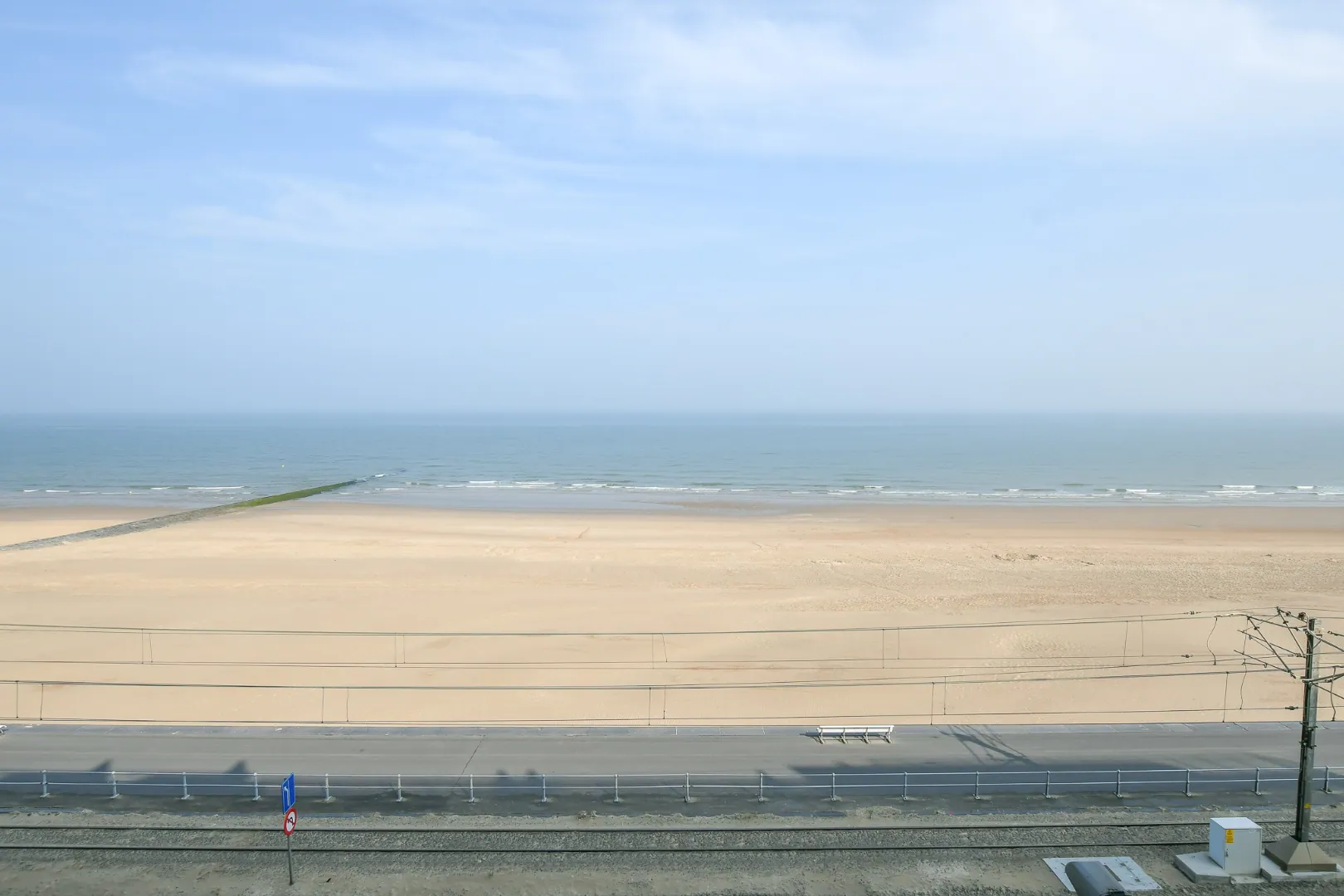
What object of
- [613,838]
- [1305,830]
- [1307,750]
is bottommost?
[613,838]

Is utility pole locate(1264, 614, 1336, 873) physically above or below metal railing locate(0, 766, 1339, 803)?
above

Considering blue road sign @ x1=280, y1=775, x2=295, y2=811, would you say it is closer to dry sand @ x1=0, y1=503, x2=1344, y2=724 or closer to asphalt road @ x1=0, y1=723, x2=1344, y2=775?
asphalt road @ x1=0, y1=723, x2=1344, y2=775

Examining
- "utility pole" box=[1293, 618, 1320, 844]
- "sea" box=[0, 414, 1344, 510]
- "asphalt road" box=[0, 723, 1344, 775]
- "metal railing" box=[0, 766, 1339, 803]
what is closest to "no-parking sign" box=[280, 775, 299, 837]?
"metal railing" box=[0, 766, 1339, 803]

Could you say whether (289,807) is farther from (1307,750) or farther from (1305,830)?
(1305,830)

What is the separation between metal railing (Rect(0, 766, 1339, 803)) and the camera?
51.8 feet

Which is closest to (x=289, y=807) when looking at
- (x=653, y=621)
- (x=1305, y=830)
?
(x=1305, y=830)

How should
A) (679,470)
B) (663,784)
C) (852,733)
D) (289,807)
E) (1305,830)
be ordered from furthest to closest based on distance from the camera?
1. (679,470)
2. (852,733)
3. (663,784)
4. (1305,830)
5. (289,807)

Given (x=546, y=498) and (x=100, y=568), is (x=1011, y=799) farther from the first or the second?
(x=546, y=498)

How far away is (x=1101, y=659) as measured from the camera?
25188mm

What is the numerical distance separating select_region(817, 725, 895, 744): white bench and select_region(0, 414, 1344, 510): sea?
145ft

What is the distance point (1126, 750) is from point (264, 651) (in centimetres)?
2382

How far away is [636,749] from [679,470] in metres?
75.2

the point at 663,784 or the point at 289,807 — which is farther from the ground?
the point at 289,807

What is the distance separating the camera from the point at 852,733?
18.5 m
